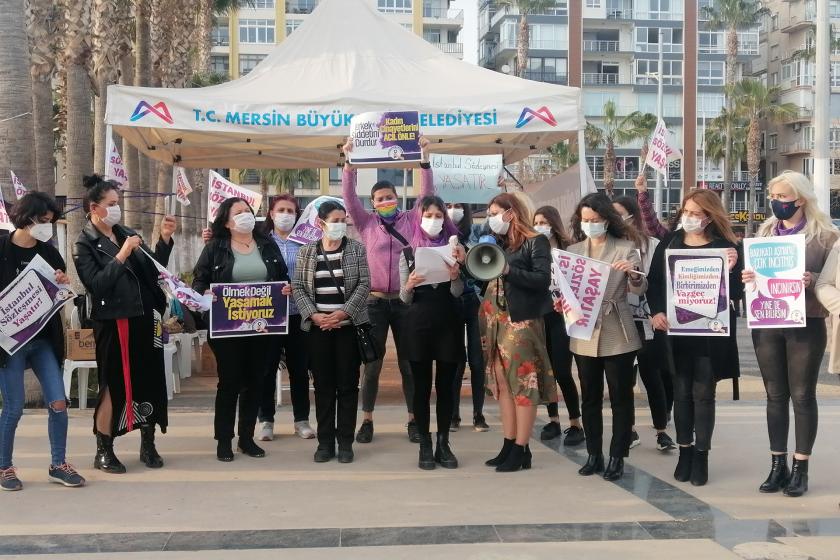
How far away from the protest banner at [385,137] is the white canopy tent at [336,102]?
6.12 ft

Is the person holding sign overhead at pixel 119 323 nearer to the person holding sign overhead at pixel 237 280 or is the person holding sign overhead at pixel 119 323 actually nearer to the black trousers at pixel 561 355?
the person holding sign overhead at pixel 237 280

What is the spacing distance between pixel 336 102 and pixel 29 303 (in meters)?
4.58

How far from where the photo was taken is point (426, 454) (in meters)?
6.84

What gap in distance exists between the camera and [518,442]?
6.70 meters

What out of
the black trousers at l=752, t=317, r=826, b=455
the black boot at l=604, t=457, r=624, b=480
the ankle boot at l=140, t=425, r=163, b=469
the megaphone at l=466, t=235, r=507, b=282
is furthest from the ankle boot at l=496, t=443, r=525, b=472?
the ankle boot at l=140, t=425, r=163, b=469

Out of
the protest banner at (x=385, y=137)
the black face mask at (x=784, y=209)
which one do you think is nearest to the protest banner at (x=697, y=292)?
the black face mask at (x=784, y=209)

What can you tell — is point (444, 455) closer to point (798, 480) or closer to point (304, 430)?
point (304, 430)

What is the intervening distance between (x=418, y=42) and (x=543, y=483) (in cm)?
718

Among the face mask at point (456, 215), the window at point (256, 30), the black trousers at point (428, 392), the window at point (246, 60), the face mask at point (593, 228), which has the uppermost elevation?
the window at point (256, 30)

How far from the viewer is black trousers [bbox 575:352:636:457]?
649 centimetres

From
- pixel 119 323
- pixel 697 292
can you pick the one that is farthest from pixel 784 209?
pixel 119 323

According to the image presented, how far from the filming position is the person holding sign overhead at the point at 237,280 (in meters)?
7.08

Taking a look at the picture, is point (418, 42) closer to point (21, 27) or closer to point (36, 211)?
point (21, 27)

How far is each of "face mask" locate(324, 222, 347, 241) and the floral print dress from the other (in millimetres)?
1170
